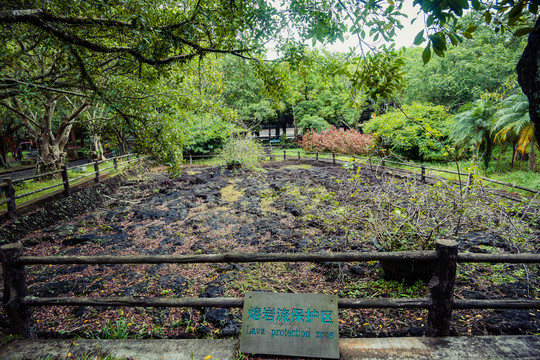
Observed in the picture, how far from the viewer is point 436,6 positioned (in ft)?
5.62

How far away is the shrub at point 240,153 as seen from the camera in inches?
644

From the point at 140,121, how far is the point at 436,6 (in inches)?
234

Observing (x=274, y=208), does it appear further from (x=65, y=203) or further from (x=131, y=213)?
(x=65, y=203)

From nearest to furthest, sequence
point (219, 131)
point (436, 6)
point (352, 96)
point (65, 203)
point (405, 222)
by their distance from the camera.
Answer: point (436, 6) → point (352, 96) → point (405, 222) → point (65, 203) → point (219, 131)

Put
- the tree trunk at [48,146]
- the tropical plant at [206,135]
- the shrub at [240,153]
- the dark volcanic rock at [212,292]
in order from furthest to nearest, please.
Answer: the tropical plant at [206,135] < the shrub at [240,153] < the tree trunk at [48,146] < the dark volcanic rock at [212,292]

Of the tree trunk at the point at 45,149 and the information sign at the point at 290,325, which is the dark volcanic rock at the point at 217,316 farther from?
the tree trunk at the point at 45,149

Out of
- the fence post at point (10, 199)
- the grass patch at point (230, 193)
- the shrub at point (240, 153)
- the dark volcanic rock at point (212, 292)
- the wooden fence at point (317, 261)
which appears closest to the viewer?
the wooden fence at point (317, 261)

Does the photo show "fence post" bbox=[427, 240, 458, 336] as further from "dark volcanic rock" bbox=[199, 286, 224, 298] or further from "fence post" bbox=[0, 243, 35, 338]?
"fence post" bbox=[0, 243, 35, 338]

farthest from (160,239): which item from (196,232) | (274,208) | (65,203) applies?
(65,203)

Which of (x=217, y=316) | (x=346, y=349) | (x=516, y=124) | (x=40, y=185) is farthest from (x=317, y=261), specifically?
(x=40, y=185)

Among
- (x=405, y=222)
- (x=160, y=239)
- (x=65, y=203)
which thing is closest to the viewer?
(x=405, y=222)

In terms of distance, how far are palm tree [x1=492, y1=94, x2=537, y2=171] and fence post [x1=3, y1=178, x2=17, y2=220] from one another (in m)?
15.1

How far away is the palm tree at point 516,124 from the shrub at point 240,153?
37.1 feet

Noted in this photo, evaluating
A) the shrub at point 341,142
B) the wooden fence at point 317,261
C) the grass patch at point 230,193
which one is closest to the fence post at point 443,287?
the wooden fence at point 317,261
